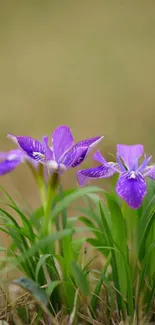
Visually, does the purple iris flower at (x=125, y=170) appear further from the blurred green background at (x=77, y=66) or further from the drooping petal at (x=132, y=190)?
the blurred green background at (x=77, y=66)

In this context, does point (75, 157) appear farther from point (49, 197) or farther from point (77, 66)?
point (77, 66)

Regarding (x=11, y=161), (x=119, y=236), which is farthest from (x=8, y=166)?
(x=119, y=236)

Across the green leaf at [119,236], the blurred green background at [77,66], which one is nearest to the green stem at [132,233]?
the green leaf at [119,236]

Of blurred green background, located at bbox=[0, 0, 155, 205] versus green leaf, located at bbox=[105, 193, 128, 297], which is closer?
green leaf, located at bbox=[105, 193, 128, 297]

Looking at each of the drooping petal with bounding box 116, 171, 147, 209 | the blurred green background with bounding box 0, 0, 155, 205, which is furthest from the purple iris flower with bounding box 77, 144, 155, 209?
the blurred green background with bounding box 0, 0, 155, 205

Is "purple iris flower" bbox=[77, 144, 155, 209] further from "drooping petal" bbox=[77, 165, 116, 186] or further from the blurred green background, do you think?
the blurred green background

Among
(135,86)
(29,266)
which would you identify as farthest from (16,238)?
(135,86)

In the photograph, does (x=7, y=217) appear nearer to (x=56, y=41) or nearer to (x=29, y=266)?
(x=29, y=266)

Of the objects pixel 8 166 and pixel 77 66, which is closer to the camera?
pixel 8 166
